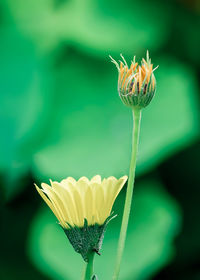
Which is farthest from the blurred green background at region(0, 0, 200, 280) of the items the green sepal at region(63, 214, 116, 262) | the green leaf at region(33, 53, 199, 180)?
the green sepal at region(63, 214, 116, 262)

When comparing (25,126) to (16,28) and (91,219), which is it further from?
(91,219)

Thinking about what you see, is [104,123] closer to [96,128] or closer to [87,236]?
[96,128]

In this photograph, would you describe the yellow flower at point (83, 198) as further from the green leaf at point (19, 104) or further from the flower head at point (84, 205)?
the green leaf at point (19, 104)

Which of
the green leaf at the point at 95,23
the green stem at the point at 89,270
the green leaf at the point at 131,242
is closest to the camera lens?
the green stem at the point at 89,270

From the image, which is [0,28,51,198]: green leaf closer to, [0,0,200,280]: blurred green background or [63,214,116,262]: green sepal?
[0,0,200,280]: blurred green background

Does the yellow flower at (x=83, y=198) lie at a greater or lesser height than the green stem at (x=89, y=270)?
greater

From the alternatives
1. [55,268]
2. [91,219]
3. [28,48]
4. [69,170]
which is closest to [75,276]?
[55,268]

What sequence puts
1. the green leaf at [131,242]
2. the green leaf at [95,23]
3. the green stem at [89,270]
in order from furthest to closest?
the green leaf at [95,23] < the green leaf at [131,242] < the green stem at [89,270]

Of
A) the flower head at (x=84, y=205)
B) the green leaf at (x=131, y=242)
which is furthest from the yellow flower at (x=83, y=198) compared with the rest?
the green leaf at (x=131, y=242)
